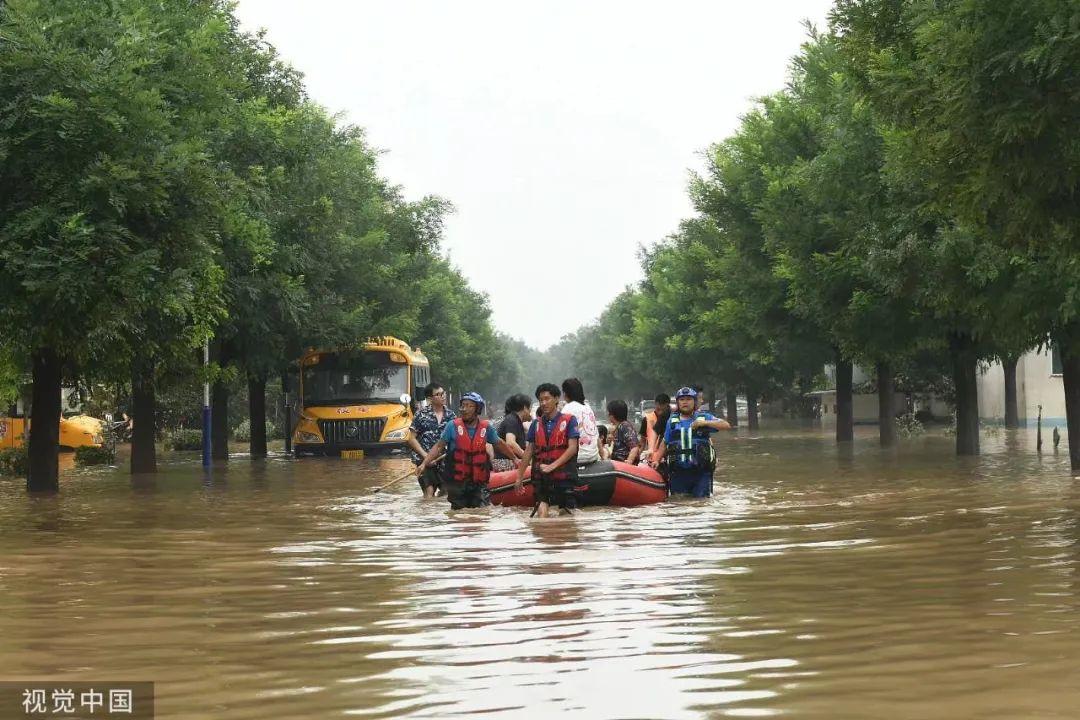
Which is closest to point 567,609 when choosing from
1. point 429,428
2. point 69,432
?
point 429,428

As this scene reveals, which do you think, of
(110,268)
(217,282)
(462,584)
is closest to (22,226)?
(110,268)

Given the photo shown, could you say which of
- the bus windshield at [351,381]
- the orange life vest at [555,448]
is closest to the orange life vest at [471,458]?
the orange life vest at [555,448]

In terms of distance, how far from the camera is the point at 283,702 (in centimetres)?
673

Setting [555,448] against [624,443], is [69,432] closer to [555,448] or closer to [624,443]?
[624,443]

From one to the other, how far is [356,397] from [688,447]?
22.0 meters

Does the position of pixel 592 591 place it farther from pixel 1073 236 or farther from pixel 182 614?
pixel 1073 236

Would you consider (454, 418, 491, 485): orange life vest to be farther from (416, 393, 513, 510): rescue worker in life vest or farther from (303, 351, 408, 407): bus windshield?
(303, 351, 408, 407): bus windshield

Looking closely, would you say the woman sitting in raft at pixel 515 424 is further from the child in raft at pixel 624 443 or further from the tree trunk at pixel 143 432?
the tree trunk at pixel 143 432

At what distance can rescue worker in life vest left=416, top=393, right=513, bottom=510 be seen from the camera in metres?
17.5

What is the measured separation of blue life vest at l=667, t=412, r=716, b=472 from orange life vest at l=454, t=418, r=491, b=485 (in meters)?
2.58

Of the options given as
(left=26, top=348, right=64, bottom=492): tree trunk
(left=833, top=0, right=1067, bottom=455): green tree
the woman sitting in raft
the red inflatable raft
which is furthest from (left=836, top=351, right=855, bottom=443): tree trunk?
the woman sitting in raft

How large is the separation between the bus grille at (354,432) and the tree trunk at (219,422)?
8.73 feet

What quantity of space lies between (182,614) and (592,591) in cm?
270

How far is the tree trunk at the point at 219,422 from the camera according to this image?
129 ft
